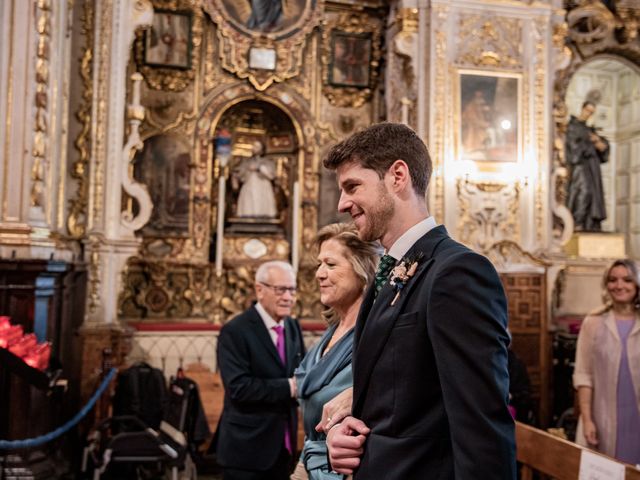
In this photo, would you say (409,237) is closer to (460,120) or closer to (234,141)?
(460,120)

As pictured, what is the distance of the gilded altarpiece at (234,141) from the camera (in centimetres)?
823

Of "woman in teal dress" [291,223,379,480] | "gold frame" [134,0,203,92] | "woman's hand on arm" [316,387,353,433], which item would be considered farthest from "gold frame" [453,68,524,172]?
"woman's hand on arm" [316,387,353,433]

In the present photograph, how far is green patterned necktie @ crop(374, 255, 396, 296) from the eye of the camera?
70.0 inches

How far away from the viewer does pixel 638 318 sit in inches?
149

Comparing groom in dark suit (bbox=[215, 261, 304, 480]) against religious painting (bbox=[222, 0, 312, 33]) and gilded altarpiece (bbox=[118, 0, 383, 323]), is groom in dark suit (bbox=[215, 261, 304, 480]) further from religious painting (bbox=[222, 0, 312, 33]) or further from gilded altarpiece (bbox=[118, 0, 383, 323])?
religious painting (bbox=[222, 0, 312, 33])

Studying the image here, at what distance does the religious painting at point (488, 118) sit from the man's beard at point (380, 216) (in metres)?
6.44

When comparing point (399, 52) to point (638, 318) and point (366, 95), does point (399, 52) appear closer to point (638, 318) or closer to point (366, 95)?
point (366, 95)

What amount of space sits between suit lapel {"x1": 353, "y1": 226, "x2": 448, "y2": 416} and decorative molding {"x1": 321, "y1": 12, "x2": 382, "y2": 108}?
729 centimetres

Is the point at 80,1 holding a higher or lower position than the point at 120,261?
higher

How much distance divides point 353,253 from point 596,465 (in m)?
1.17

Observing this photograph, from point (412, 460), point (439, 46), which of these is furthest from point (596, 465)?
point (439, 46)

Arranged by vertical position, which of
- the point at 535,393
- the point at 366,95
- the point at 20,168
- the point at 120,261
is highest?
the point at 366,95

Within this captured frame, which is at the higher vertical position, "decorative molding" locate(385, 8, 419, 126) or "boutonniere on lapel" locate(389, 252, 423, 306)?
"decorative molding" locate(385, 8, 419, 126)

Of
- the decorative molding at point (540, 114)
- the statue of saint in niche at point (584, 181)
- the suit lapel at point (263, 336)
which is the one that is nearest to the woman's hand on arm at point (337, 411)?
the suit lapel at point (263, 336)
